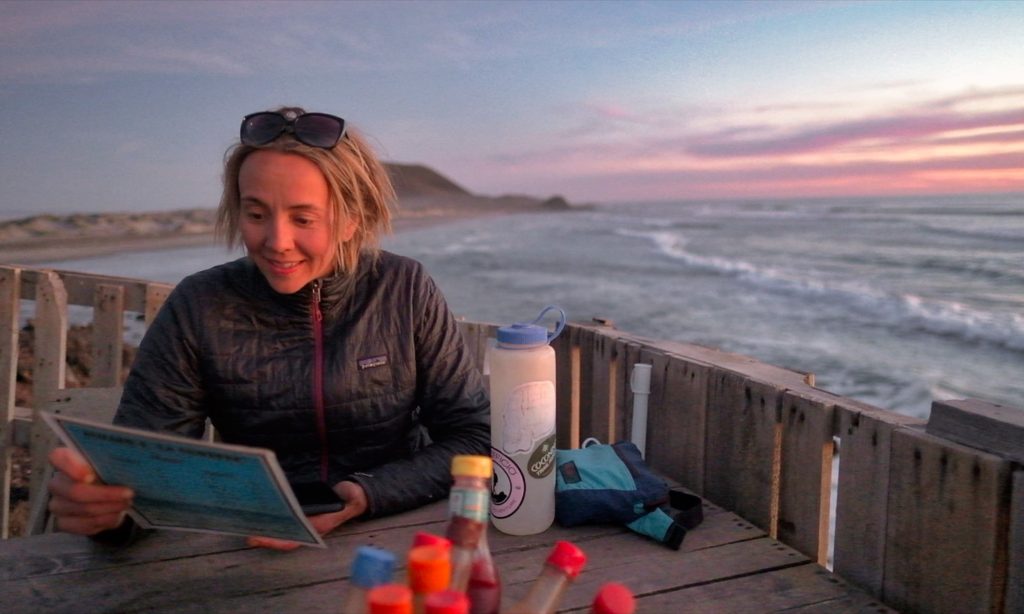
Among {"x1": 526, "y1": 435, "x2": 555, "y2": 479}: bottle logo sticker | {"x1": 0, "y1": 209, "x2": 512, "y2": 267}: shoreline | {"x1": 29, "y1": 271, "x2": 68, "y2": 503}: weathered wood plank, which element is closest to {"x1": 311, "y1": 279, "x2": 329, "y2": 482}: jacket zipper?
{"x1": 526, "y1": 435, "x2": 555, "y2": 479}: bottle logo sticker

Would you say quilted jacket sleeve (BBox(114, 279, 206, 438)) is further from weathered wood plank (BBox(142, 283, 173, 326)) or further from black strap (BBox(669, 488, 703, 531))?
weathered wood plank (BBox(142, 283, 173, 326))

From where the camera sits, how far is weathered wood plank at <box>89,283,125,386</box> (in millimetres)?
3939

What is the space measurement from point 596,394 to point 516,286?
41.2 feet

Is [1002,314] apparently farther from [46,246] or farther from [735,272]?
[46,246]

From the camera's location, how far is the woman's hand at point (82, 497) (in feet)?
4.96

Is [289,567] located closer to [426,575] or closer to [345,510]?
[345,510]

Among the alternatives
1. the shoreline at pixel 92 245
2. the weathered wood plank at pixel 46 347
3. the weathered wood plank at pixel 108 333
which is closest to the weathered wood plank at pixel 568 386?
the weathered wood plank at pixel 108 333

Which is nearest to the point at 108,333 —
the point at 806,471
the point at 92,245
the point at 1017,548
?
the point at 806,471

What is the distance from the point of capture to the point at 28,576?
5.53ft

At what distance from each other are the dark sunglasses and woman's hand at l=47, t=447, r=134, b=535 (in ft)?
3.26

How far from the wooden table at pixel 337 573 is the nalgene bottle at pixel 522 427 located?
0.07m

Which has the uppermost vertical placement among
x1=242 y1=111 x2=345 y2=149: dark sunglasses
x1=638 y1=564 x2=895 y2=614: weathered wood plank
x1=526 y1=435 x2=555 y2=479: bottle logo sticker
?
x1=242 y1=111 x2=345 y2=149: dark sunglasses

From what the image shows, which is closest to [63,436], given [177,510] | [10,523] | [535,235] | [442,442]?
[177,510]

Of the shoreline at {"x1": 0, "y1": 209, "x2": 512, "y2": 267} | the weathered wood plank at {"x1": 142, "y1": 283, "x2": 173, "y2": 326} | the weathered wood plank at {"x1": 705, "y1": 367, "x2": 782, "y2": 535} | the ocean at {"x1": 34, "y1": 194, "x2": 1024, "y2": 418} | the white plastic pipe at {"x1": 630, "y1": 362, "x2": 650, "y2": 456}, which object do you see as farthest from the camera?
the shoreline at {"x1": 0, "y1": 209, "x2": 512, "y2": 267}
